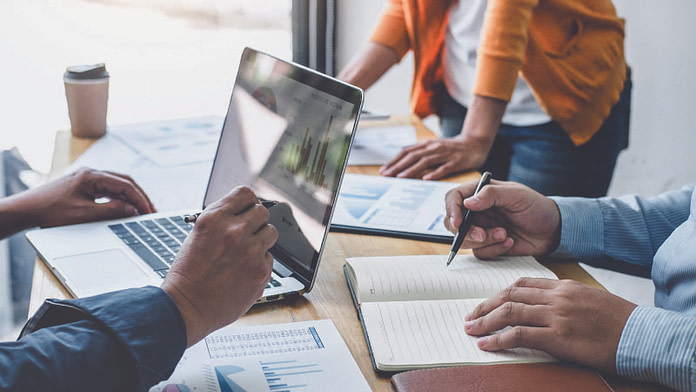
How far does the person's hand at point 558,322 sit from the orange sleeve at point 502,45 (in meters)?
0.72

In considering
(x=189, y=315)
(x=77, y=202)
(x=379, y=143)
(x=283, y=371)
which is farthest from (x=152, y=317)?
(x=379, y=143)

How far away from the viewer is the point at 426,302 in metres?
Result: 0.83

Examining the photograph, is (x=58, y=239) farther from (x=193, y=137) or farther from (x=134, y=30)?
(x=134, y=30)

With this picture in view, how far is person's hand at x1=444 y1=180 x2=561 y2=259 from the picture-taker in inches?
38.1

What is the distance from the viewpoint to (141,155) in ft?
4.66

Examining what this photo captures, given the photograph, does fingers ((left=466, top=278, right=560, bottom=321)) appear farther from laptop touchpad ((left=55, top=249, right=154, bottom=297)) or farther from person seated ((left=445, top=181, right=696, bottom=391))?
laptop touchpad ((left=55, top=249, right=154, bottom=297))

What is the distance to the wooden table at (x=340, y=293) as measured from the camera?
2.42ft

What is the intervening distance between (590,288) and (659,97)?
56.3 inches

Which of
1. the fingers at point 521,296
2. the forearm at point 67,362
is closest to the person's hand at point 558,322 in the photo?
the fingers at point 521,296

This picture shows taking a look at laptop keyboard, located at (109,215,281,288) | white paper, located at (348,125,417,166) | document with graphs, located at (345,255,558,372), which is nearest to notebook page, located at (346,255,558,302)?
document with graphs, located at (345,255,558,372)

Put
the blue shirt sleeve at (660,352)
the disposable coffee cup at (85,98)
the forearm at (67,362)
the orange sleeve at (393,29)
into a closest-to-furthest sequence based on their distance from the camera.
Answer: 1. the forearm at (67,362)
2. the blue shirt sleeve at (660,352)
3. the disposable coffee cup at (85,98)
4. the orange sleeve at (393,29)

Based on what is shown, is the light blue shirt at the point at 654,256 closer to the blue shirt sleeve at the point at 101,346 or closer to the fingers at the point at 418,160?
the fingers at the point at 418,160

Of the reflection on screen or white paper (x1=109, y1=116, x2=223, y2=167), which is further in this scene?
white paper (x1=109, y1=116, x2=223, y2=167)

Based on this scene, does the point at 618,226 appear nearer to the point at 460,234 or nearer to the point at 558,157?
the point at 460,234
